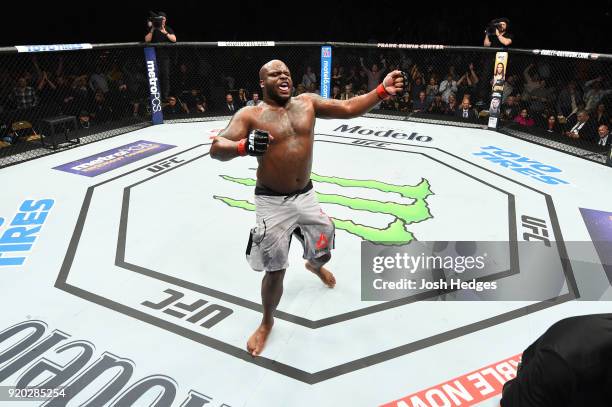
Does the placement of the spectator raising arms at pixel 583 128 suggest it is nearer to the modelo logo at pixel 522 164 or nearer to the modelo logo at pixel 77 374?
the modelo logo at pixel 522 164

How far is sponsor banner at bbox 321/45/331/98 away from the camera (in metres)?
7.49

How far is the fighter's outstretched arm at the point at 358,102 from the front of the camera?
2420mm

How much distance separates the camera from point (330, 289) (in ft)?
9.49

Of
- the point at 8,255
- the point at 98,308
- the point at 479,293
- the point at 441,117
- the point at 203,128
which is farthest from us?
the point at 441,117

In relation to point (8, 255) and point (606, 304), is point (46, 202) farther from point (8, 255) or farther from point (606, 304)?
point (606, 304)

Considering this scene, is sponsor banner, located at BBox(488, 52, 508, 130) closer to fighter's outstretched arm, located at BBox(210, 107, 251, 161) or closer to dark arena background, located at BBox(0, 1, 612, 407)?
dark arena background, located at BBox(0, 1, 612, 407)

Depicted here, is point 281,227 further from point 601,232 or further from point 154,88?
point 154,88

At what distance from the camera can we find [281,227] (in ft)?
7.38

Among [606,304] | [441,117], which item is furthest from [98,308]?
[441,117]

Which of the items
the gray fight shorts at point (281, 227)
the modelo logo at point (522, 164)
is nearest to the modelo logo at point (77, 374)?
the gray fight shorts at point (281, 227)

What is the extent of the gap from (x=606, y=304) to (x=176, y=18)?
948 centimetres

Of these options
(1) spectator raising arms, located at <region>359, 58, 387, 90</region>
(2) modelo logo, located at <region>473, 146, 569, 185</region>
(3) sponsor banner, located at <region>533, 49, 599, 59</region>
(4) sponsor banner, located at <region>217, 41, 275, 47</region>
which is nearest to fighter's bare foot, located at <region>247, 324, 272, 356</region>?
(2) modelo logo, located at <region>473, 146, 569, 185</region>

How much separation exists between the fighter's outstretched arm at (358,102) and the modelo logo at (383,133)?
3960 millimetres

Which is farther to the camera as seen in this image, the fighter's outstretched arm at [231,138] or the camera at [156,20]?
the camera at [156,20]
